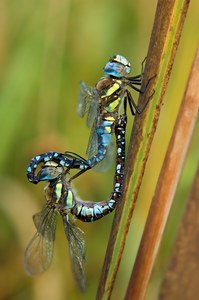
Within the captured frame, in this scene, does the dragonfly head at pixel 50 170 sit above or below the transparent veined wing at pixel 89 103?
below

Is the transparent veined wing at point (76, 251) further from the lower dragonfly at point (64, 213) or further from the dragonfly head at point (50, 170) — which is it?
the dragonfly head at point (50, 170)

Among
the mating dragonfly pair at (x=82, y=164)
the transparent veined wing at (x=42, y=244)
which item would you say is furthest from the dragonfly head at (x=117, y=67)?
the transparent veined wing at (x=42, y=244)

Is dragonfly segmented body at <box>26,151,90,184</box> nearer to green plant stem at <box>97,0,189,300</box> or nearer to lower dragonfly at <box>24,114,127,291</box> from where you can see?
lower dragonfly at <box>24,114,127,291</box>

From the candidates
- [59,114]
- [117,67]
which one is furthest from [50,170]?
[59,114]

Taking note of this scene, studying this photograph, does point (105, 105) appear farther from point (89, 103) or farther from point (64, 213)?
point (64, 213)

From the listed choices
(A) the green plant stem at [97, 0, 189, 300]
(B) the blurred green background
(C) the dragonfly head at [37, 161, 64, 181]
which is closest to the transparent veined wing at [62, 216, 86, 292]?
(C) the dragonfly head at [37, 161, 64, 181]

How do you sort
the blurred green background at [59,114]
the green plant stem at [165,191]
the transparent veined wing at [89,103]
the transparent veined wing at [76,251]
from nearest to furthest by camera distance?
the green plant stem at [165,191]
the transparent veined wing at [76,251]
the transparent veined wing at [89,103]
the blurred green background at [59,114]

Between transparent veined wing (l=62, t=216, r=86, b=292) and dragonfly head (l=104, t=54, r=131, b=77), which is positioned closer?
transparent veined wing (l=62, t=216, r=86, b=292)
